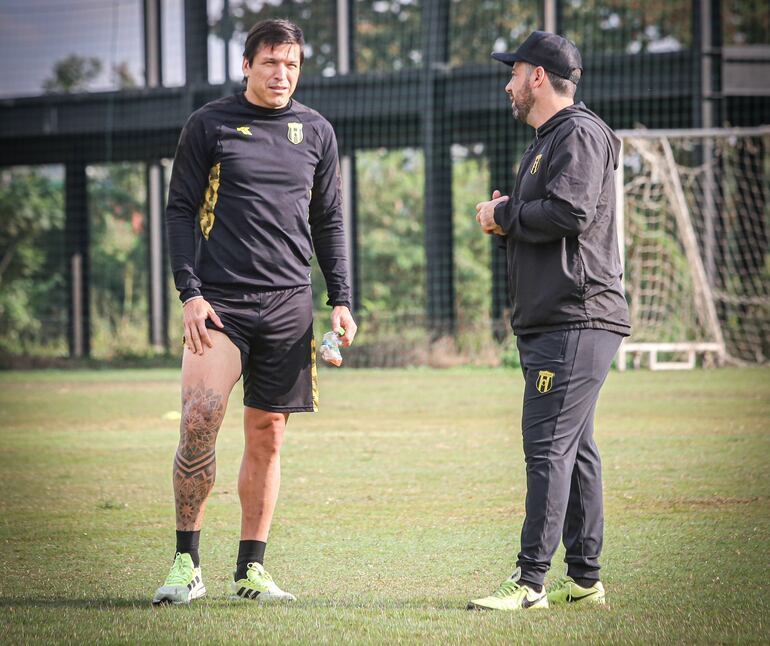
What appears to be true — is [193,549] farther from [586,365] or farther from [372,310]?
[372,310]

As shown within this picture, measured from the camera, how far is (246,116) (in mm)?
4727

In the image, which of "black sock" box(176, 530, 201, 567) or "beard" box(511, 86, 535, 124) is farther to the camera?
"black sock" box(176, 530, 201, 567)

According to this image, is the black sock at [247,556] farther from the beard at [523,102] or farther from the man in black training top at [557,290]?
the beard at [523,102]

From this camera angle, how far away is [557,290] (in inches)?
170

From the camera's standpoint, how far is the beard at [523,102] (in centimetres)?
445

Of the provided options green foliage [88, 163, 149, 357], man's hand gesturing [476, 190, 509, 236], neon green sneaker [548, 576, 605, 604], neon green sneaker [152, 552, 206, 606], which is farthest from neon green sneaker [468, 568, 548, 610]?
green foliage [88, 163, 149, 357]

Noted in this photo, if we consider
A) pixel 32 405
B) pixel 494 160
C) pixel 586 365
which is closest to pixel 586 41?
pixel 494 160

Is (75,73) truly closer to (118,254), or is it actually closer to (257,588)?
(118,254)

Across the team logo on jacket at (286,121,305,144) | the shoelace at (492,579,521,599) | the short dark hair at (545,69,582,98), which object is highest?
the short dark hair at (545,69,582,98)

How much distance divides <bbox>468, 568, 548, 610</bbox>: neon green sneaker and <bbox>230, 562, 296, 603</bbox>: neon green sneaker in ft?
2.33

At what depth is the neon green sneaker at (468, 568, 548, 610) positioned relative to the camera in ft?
14.0

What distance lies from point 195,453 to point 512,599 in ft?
4.11

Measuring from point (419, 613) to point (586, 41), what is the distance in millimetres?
20416

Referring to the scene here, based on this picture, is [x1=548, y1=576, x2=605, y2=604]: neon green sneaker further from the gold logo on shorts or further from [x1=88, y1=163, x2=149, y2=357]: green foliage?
[x1=88, y1=163, x2=149, y2=357]: green foliage
